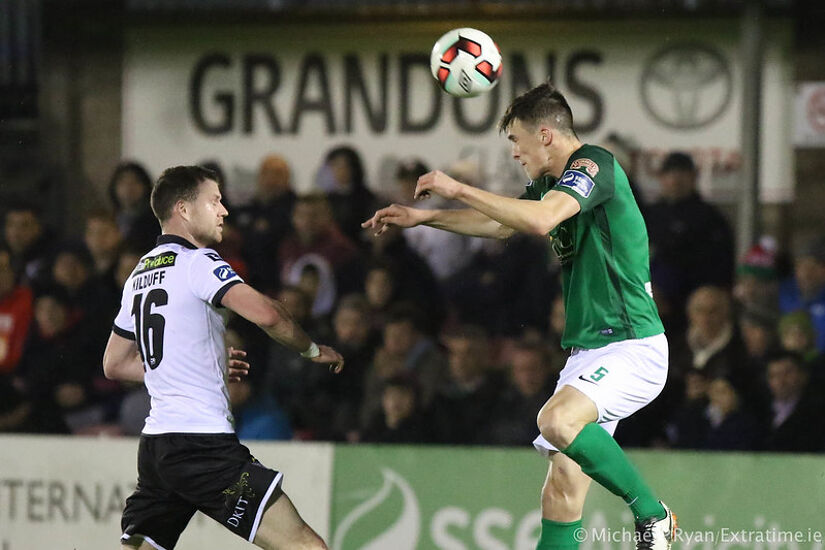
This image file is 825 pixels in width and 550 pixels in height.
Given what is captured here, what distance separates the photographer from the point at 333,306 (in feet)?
29.3

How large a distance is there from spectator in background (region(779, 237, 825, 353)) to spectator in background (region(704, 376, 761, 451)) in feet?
3.19

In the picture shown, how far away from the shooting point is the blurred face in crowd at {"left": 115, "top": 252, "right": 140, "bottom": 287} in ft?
29.5

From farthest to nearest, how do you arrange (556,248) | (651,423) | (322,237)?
(322,237) < (651,423) < (556,248)

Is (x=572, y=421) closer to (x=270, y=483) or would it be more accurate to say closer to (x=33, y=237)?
(x=270, y=483)

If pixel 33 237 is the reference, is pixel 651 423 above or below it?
below

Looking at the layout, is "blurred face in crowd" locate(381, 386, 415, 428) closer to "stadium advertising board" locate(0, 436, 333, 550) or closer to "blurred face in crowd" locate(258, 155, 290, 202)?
"stadium advertising board" locate(0, 436, 333, 550)

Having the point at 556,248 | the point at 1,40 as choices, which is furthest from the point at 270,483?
the point at 1,40

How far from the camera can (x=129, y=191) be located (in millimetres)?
9414

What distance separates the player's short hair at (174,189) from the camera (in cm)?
533

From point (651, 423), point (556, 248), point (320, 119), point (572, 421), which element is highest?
point (320, 119)

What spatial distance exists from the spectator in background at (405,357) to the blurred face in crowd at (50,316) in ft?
7.14

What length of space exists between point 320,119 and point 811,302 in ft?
13.5

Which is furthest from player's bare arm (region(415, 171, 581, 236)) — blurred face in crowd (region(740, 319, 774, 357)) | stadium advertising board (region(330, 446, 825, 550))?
blurred face in crowd (region(740, 319, 774, 357))

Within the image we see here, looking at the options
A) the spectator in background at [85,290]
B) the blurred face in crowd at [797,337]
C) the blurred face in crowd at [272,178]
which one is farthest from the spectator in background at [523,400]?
the spectator in background at [85,290]
